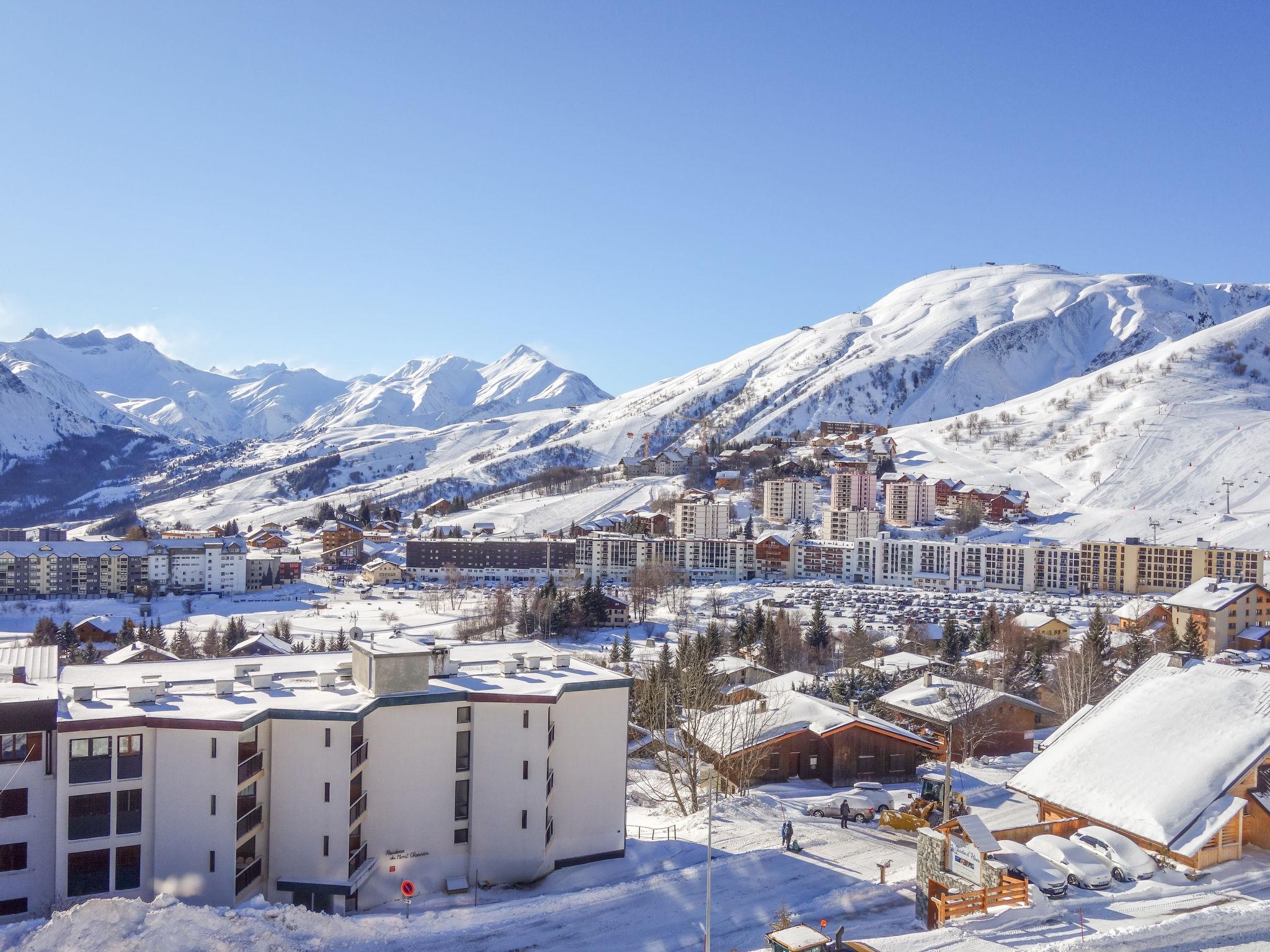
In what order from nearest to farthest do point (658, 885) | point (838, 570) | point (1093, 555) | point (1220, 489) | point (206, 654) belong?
1. point (658, 885)
2. point (206, 654)
3. point (1093, 555)
4. point (838, 570)
5. point (1220, 489)

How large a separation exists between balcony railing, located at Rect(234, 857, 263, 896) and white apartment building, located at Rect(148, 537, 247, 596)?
204 ft

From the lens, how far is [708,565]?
7794 cm

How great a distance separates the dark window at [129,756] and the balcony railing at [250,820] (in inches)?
67.0

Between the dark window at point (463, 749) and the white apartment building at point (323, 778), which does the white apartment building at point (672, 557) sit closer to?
the white apartment building at point (323, 778)

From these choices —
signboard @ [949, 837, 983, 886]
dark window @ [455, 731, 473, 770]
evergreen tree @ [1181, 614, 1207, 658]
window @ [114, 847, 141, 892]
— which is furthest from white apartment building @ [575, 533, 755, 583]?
signboard @ [949, 837, 983, 886]

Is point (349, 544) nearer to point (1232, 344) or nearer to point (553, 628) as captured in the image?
point (553, 628)

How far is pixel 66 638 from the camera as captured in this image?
43.0 meters

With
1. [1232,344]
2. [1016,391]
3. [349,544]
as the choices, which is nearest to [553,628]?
[349,544]

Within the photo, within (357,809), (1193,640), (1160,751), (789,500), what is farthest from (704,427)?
(1160,751)

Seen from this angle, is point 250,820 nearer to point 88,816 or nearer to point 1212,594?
point 88,816

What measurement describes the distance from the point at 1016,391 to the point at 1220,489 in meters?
98.9

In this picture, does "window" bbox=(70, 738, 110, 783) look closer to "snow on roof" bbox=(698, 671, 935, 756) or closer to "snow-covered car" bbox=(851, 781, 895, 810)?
"snow on roof" bbox=(698, 671, 935, 756)

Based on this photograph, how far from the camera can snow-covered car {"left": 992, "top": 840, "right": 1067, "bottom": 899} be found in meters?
11.5

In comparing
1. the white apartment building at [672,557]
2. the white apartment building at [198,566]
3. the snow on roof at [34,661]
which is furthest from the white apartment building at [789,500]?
the snow on roof at [34,661]
